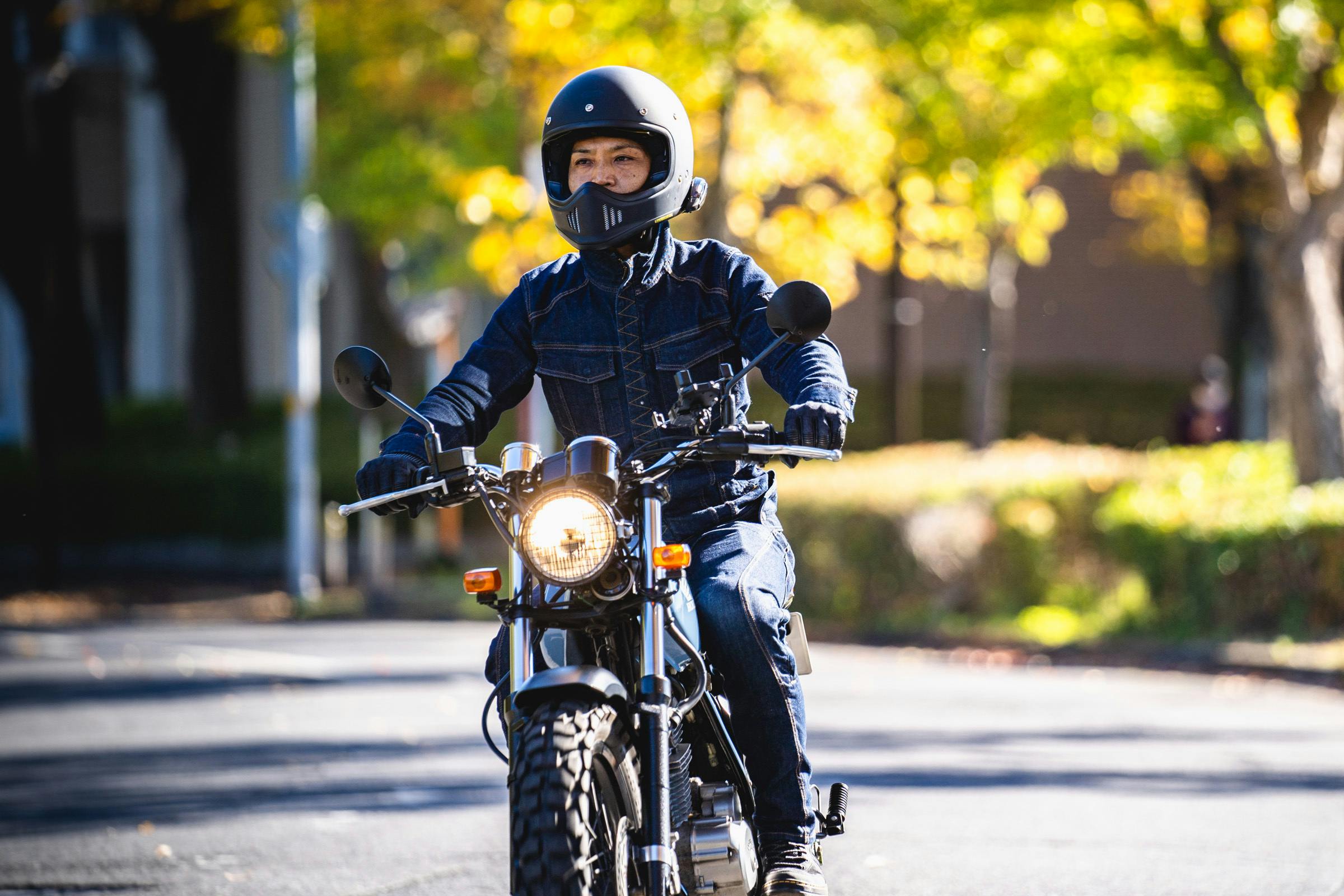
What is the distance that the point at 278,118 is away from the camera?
104ft

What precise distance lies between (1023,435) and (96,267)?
52.2 feet

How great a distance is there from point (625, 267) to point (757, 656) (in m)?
0.91

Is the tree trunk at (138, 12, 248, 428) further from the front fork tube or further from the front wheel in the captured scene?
the front wheel

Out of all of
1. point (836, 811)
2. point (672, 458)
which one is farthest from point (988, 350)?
point (672, 458)

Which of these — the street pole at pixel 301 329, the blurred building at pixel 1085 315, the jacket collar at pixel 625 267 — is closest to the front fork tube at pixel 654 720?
the jacket collar at pixel 625 267

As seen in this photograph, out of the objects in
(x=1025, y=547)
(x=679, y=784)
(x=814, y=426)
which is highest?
(x=814, y=426)

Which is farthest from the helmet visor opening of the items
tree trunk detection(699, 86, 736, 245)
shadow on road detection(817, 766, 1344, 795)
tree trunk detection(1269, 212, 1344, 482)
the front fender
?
tree trunk detection(699, 86, 736, 245)

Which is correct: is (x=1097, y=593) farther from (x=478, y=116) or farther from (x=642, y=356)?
(x=642, y=356)

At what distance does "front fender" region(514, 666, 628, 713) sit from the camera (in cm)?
361

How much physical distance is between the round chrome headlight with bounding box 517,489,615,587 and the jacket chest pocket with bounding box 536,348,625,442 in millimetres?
577

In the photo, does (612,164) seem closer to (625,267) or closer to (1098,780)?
(625,267)

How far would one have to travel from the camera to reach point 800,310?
382 cm

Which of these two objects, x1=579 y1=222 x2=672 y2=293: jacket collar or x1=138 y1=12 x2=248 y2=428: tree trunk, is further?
x1=138 y1=12 x2=248 y2=428: tree trunk

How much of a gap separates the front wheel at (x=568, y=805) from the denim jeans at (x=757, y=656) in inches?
19.8
